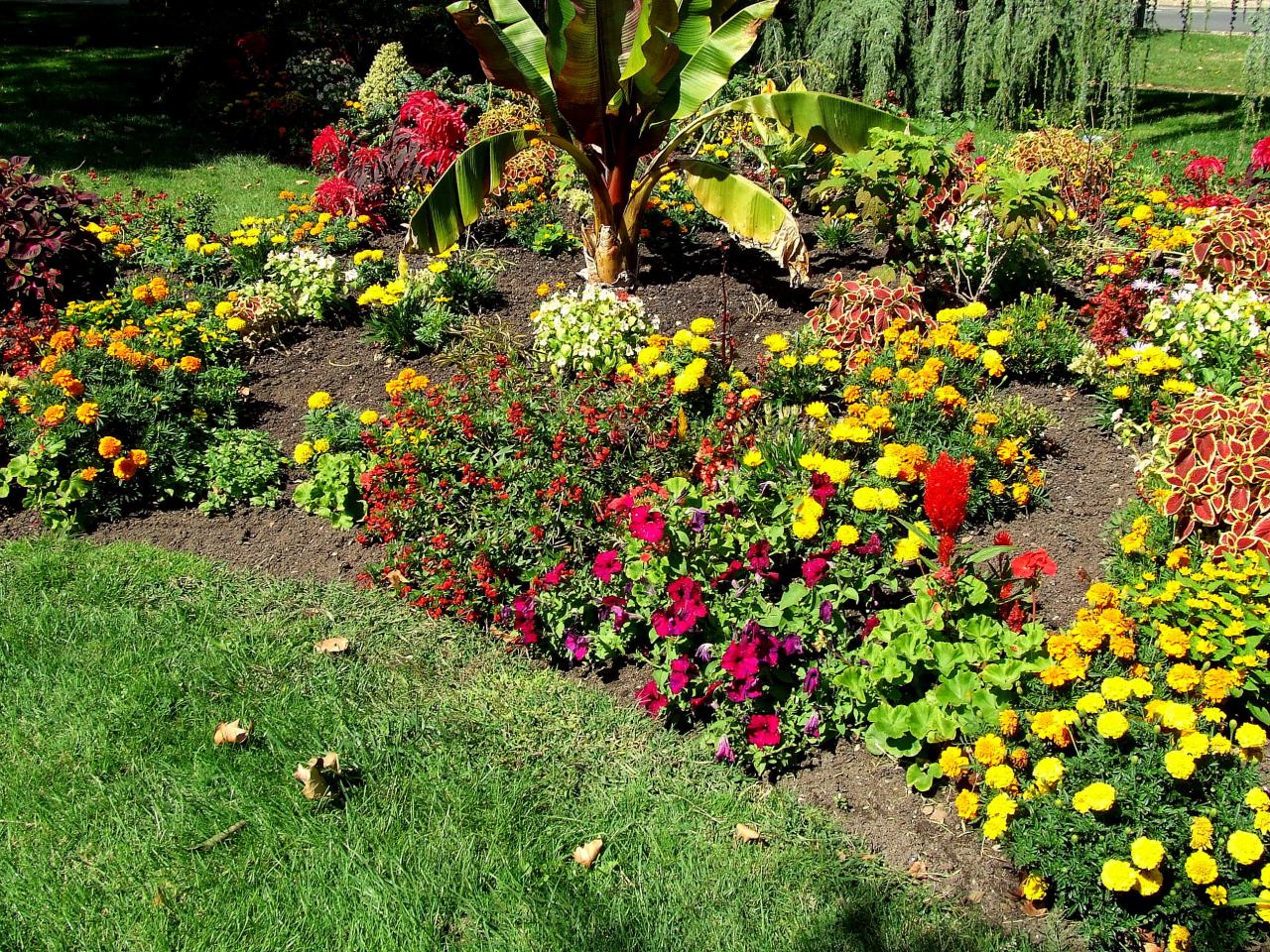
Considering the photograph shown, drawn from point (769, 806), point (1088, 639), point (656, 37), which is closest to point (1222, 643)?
point (1088, 639)

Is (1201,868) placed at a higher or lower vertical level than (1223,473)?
lower

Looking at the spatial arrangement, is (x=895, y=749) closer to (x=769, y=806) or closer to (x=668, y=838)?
(x=769, y=806)

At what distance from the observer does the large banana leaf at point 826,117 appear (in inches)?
239

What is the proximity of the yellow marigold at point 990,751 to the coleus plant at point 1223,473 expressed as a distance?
1.39 m

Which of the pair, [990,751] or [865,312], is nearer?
[990,751]

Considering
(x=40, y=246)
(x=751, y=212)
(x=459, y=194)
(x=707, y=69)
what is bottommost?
(x=40, y=246)

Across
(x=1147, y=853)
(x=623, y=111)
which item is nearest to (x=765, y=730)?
(x=1147, y=853)

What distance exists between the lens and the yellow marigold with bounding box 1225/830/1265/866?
264cm

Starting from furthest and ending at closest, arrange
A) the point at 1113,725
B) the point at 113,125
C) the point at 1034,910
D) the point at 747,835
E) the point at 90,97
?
the point at 90,97 → the point at 113,125 → the point at 747,835 → the point at 1034,910 → the point at 1113,725

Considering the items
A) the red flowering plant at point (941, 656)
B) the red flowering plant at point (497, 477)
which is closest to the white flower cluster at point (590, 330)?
the red flowering plant at point (497, 477)

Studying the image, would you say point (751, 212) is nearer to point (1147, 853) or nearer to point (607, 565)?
point (607, 565)

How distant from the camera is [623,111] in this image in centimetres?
625

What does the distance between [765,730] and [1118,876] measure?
114cm

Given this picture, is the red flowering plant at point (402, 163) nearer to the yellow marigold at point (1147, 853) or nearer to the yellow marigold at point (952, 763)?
the yellow marigold at point (952, 763)
